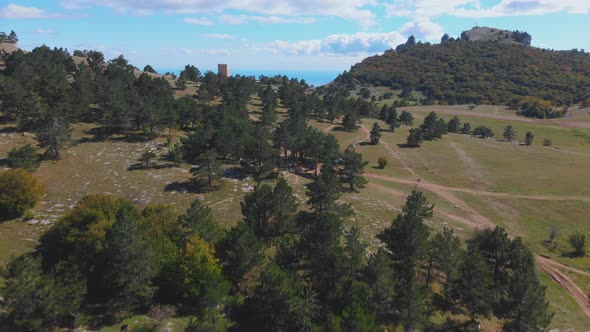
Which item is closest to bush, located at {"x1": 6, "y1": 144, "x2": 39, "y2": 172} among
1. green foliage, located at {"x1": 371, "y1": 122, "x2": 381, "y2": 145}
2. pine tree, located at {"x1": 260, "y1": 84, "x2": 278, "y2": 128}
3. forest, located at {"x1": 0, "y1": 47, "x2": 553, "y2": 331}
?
forest, located at {"x1": 0, "y1": 47, "x2": 553, "y2": 331}

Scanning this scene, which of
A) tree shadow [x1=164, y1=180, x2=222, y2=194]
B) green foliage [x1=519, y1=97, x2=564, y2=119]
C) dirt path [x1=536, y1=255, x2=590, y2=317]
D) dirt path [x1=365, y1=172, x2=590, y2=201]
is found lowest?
dirt path [x1=536, y1=255, x2=590, y2=317]

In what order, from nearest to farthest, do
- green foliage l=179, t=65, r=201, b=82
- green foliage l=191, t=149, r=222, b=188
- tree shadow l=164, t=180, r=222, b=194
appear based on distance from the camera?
green foliage l=191, t=149, r=222, b=188 < tree shadow l=164, t=180, r=222, b=194 < green foliage l=179, t=65, r=201, b=82

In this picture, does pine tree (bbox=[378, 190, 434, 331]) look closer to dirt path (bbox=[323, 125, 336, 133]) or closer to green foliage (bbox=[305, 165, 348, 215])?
green foliage (bbox=[305, 165, 348, 215])

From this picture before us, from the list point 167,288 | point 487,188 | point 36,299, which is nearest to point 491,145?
point 487,188

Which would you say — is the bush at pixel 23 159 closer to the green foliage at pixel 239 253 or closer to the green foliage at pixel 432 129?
the green foliage at pixel 239 253

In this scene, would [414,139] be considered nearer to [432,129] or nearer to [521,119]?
[432,129]

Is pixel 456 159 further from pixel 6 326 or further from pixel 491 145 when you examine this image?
pixel 6 326

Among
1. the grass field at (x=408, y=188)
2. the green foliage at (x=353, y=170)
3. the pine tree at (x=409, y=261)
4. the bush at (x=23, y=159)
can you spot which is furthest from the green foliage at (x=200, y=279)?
the bush at (x=23, y=159)

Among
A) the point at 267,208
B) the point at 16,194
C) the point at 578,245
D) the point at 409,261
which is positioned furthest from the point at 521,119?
the point at 16,194
